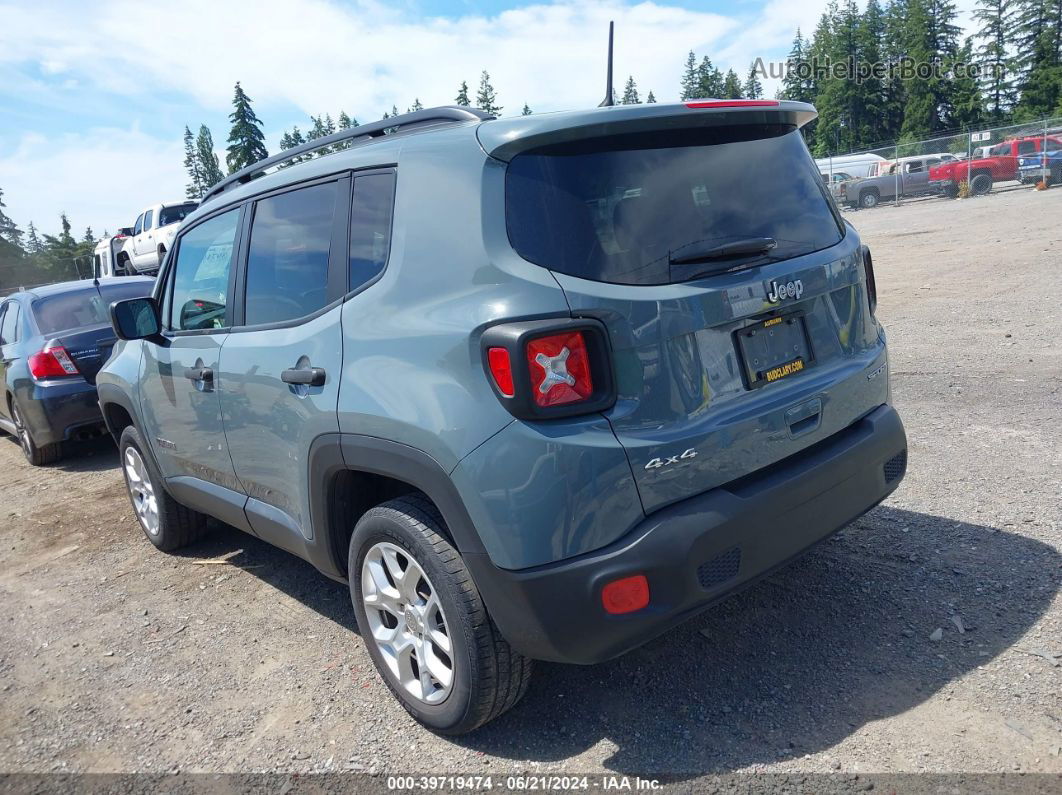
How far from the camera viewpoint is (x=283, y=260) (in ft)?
11.1

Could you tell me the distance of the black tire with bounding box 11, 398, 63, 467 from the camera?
7523mm

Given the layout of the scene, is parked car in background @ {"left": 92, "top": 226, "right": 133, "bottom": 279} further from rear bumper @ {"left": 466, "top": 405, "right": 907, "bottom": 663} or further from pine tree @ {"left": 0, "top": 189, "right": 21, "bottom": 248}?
pine tree @ {"left": 0, "top": 189, "right": 21, "bottom": 248}

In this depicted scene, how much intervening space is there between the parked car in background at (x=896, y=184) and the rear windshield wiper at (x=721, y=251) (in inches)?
1412

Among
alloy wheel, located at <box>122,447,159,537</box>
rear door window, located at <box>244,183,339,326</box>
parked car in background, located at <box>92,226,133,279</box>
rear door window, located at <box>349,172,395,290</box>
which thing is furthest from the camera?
parked car in background, located at <box>92,226,133,279</box>

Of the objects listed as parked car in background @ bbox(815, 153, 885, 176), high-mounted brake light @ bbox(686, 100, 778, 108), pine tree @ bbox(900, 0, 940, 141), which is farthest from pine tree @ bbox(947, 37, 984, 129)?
high-mounted brake light @ bbox(686, 100, 778, 108)

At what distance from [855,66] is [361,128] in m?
85.6

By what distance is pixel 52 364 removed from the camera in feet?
23.6

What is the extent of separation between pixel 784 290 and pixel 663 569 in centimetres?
103

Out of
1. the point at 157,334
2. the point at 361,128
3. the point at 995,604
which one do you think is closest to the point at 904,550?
the point at 995,604

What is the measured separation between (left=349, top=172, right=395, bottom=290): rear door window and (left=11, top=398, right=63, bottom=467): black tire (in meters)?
5.85

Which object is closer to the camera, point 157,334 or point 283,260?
point 283,260

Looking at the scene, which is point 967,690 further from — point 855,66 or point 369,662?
point 855,66

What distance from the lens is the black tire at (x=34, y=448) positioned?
7.52 m

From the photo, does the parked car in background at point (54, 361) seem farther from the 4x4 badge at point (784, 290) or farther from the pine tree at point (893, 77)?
the pine tree at point (893, 77)
